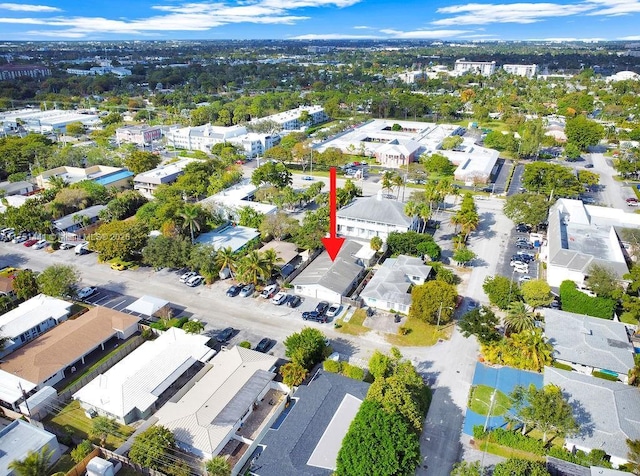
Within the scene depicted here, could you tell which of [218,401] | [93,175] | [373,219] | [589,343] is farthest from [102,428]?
[93,175]

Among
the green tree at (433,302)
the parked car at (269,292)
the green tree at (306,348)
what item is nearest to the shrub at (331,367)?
the green tree at (306,348)

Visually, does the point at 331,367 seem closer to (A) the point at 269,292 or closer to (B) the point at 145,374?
(B) the point at 145,374

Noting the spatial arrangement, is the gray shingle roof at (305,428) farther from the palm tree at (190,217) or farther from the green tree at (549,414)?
the palm tree at (190,217)

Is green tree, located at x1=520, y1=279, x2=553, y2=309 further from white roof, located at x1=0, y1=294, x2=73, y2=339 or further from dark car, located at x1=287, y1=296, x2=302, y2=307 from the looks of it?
white roof, located at x1=0, y1=294, x2=73, y2=339

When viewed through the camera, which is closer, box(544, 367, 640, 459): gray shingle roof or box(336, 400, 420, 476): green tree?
box(336, 400, 420, 476): green tree

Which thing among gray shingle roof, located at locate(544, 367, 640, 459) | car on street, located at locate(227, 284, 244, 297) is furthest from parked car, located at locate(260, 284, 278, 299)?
gray shingle roof, located at locate(544, 367, 640, 459)

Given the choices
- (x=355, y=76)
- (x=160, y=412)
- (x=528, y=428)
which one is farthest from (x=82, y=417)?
(x=355, y=76)
